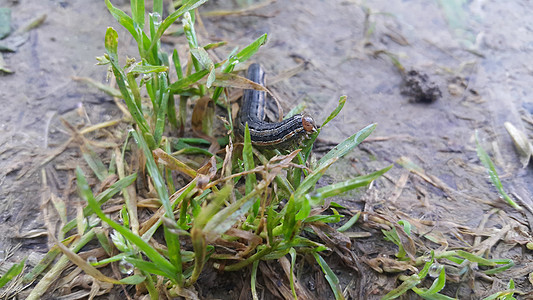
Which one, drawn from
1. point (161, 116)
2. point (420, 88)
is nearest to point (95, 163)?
point (161, 116)

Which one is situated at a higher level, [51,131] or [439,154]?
[51,131]

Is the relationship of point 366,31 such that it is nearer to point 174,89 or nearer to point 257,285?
point 174,89

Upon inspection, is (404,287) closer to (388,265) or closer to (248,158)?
(388,265)

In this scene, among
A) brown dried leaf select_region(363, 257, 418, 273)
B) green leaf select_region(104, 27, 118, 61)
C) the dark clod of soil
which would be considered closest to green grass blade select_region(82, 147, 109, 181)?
green leaf select_region(104, 27, 118, 61)

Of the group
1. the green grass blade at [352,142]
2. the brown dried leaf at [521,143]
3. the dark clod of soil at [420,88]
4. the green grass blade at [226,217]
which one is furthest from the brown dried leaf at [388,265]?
the dark clod of soil at [420,88]

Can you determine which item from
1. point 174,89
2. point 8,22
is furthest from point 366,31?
point 8,22

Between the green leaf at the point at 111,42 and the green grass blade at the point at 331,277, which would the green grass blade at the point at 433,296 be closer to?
the green grass blade at the point at 331,277
